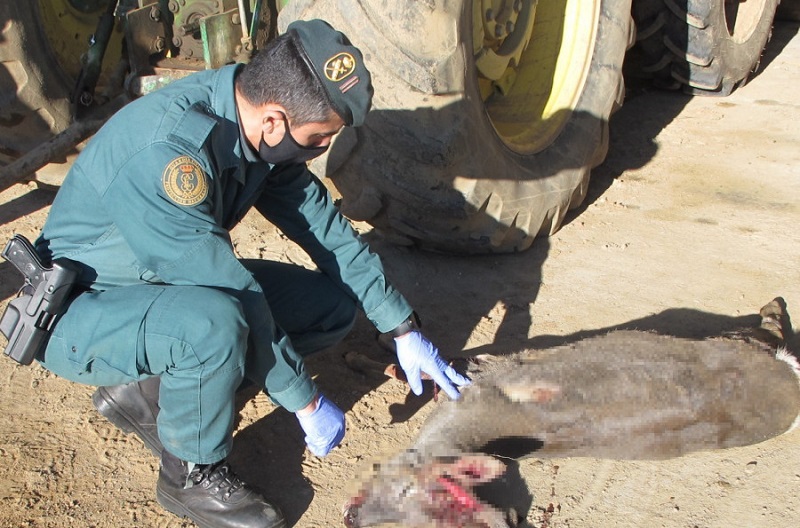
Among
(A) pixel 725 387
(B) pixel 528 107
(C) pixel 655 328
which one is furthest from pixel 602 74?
(A) pixel 725 387

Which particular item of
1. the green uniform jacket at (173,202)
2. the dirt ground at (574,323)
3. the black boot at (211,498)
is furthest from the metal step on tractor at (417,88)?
the black boot at (211,498)

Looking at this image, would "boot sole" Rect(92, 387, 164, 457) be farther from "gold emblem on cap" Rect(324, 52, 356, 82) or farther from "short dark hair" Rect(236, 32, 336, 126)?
"gold emblem on cap" Rect(324, 52, 356, 82)

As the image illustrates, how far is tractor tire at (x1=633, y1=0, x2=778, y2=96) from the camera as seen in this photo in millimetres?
5023

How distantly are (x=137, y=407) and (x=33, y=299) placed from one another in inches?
18.5

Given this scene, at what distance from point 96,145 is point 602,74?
2.35 meters

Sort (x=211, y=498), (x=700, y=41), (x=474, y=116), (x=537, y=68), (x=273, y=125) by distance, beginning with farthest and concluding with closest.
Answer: (x=700, y=41), (x=537, y=68), (x=474, y=116), (x=211, y=498), (x=273, y=125)


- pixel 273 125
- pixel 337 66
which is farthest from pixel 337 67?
pixel 273 125

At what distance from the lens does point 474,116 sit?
311cm

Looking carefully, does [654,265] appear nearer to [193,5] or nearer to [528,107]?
[528,107]

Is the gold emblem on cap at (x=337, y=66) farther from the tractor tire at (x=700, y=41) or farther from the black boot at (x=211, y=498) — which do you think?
the tractor tire at (x=700, y=41)

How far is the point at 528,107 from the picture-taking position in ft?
12.8

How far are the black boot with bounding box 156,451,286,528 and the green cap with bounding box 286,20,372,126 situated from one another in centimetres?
105

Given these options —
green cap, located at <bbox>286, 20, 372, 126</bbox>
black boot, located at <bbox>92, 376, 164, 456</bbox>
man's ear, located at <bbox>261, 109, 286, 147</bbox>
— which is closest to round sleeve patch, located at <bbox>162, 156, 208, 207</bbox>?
man's ear, located at <bbox>261, 109, 286, 147</bbox>

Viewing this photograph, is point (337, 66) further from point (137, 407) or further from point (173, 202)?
point (137, 407)
